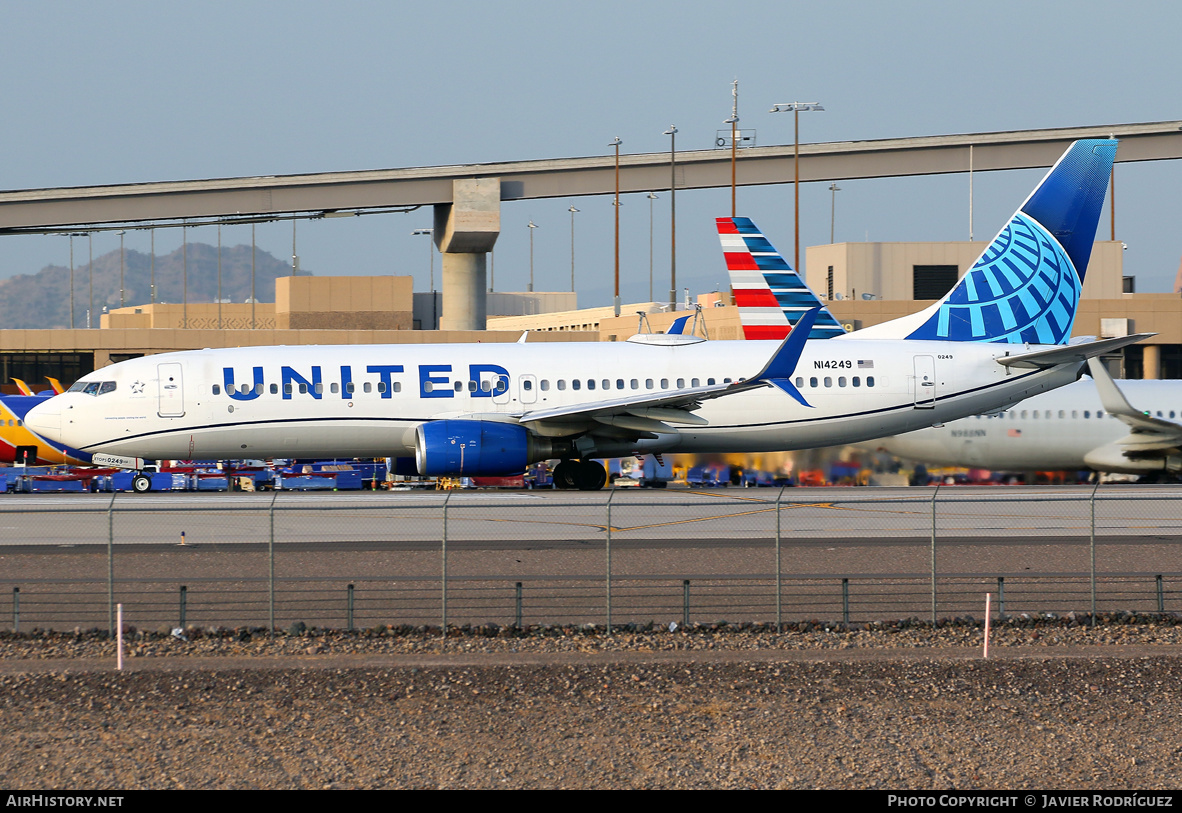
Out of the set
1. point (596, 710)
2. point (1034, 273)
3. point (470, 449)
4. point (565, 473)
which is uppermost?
point (1034, 273)

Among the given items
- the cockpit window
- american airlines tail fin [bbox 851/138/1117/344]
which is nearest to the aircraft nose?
the cockpit window

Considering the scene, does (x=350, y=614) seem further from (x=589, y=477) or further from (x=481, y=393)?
(x=589, y=477)

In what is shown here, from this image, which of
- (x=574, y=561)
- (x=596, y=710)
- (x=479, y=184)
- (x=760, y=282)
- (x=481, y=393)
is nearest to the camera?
(x=596, y=710)

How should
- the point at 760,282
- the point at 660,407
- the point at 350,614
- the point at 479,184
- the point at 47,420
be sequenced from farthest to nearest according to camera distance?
the point at 479,184
the point at 760,282
the point at 47,420
the point at 660,407
the point at 350,614

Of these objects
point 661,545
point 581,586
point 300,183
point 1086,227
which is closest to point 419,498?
point 661,545

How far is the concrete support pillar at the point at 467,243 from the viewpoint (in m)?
70.3

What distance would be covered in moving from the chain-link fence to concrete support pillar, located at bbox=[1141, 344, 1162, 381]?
114 feet

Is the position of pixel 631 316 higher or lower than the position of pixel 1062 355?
higher

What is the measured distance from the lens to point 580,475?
3412cm

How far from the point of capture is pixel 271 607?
51.8 ft

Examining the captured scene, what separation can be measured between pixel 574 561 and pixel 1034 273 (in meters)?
21.5

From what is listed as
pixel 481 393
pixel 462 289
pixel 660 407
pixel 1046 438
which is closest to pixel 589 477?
pixel 660 407
